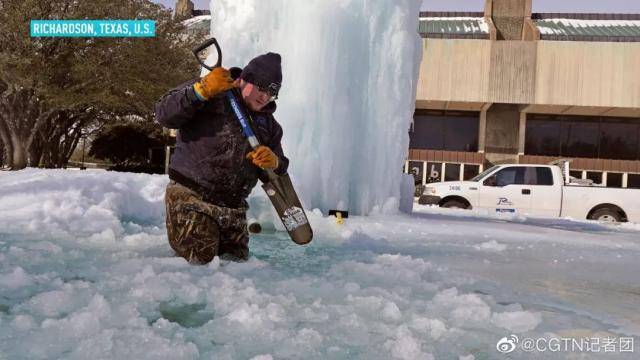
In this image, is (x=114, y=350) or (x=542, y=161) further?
(x=542, y=161)

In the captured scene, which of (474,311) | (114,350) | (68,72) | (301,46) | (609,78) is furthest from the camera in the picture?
(609,78)

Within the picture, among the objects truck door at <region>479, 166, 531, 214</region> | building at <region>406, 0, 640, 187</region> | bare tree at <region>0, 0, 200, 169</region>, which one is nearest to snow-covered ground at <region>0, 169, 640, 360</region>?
truck door at <region>479, 166, 531, 214</region>

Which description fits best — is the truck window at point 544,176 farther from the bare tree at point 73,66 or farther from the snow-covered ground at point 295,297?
the bare tree at point 73,66

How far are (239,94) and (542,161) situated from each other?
94.7 ft

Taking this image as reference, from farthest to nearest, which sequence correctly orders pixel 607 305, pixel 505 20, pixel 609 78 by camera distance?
pixel 505 20, pixel 609 78, pixel 607 305

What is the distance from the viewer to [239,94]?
3857 millimetres

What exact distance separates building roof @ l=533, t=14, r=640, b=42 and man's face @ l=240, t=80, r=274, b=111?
2879cm

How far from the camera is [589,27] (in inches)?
1244

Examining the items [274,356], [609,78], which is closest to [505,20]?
[609,78]

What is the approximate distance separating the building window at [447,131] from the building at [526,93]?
0.19 ft

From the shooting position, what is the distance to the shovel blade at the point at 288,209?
406 cm

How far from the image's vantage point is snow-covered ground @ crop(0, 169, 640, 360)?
235 centimetres

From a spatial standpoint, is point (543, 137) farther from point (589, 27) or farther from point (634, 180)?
point (589, 27)

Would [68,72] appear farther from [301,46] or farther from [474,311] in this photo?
[474,311]
